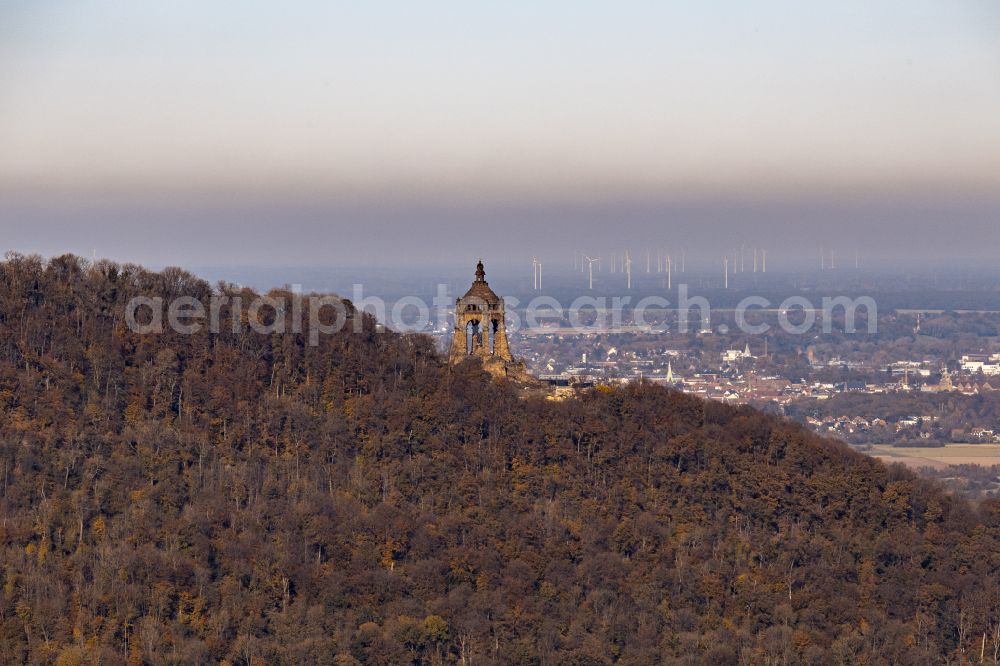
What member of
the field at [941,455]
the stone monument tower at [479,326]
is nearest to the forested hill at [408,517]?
the stone monument tower at [479,326]

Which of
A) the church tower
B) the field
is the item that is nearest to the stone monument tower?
the church tower

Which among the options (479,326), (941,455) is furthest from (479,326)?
(941,455)

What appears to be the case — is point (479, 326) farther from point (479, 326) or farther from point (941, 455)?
point (941, 455)

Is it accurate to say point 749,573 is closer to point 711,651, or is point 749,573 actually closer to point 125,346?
point 711,651

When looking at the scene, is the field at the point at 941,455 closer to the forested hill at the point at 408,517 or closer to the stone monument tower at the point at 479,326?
the stone monument tower at the point at 479,326

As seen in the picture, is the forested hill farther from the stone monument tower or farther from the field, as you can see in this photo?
the field

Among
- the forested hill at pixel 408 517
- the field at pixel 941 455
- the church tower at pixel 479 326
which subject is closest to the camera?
the forested hill at pixel 408 517
